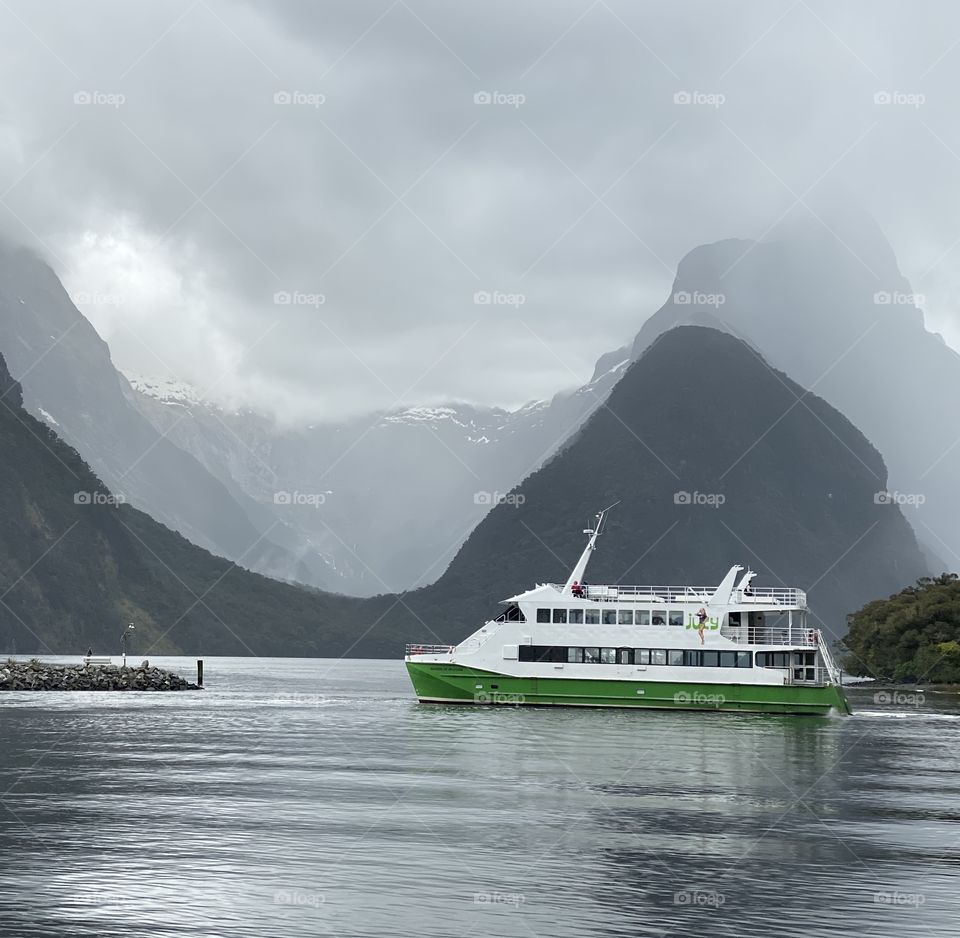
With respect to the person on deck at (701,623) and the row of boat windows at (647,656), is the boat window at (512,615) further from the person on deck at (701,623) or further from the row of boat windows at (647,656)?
the person on deck at (701,623)

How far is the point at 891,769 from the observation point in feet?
163

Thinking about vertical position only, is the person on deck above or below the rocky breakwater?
above

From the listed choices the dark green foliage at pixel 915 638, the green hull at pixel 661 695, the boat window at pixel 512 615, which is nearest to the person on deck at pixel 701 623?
the green hull at pixel 661 695

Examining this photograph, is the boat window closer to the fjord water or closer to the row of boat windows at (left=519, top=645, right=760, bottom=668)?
the row of boat windows at (left=519, top=645, right=760, bottom=668)

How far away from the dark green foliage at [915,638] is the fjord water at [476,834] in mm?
76702

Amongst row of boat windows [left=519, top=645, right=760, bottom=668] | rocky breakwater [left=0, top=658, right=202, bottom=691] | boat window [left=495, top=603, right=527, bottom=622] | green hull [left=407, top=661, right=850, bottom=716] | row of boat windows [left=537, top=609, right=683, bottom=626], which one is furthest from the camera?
rocky breakwater [left=0, top=658, right=202, bottom=691]

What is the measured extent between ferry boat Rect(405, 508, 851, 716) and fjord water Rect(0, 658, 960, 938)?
11.5 metres

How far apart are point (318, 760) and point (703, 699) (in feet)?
103

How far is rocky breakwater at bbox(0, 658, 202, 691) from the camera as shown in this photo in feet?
374

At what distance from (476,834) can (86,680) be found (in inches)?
3679

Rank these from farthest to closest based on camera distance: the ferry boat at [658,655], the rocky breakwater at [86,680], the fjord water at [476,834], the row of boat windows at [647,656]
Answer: the rocky breakwater at [86,680], the row of boat windows at [647,656], the ferry boat at [658,655], the fjord water at [476,834]

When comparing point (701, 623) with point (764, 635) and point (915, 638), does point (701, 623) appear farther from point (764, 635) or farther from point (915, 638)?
point (915, 638)

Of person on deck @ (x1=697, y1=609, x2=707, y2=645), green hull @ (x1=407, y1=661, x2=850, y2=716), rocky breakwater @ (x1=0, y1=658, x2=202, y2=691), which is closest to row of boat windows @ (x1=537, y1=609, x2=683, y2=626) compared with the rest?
person on deck @ (x1=697, y1=609, x2=707, y2=645)

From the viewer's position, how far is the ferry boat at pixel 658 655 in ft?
241
